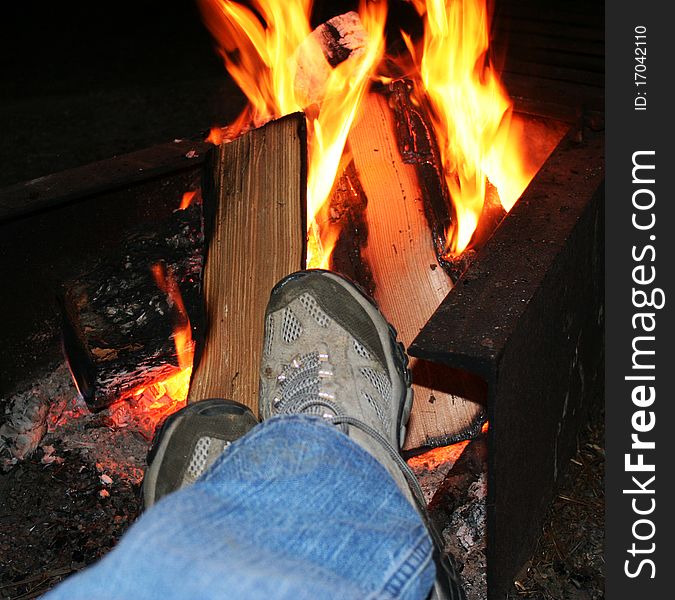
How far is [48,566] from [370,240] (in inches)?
51.4

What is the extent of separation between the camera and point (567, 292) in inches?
82.4

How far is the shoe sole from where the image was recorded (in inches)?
81.0

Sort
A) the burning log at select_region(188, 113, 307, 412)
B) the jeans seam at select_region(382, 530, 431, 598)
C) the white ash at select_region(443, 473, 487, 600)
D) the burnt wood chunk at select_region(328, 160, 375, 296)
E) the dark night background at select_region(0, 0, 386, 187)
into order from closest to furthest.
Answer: the jeans seam at select_region(382, 530, 431, 598) < the white ash at select_region(443, 473, 487, 600) < the burning log at select_region(188, 113, 307, 412) < the burnt wood chunk at select_region(328, 160, 375, 296) < the dark night background at select_region(0, 0, 386, 187)

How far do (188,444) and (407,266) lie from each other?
3.01 feet

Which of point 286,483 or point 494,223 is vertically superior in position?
point 286,483

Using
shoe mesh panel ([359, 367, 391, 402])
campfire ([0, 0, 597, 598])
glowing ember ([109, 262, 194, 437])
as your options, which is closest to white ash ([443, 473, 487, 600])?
campfire ([0, 0, 597, 598])

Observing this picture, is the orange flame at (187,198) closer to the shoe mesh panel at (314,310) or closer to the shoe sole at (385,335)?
the shoe sole at (385,335)

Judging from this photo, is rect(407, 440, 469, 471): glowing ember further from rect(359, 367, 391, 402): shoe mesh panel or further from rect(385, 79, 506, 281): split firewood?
rect(385, 79, 506, 281): split firewood

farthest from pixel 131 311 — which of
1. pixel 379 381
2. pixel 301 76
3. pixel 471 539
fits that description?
pixel 471 539

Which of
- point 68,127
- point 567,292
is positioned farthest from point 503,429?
point 68,127

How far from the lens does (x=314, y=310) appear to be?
2.11 metres

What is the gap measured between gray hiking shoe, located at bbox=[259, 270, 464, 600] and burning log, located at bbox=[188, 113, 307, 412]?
159mm

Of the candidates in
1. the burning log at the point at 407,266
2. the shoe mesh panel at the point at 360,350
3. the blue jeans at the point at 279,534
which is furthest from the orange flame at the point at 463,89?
the blue jeans at the point at 279,534

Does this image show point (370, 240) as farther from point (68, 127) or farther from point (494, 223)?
point (68, 127)
